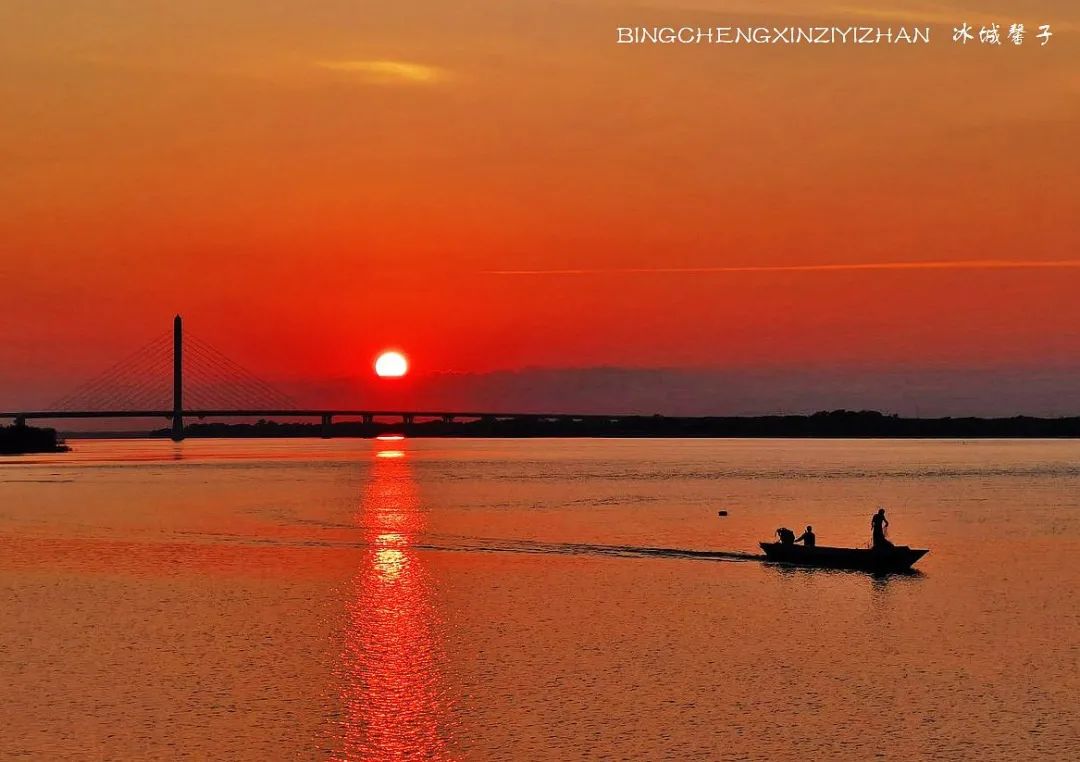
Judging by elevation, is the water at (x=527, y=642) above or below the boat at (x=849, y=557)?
below

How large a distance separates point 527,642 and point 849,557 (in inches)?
774

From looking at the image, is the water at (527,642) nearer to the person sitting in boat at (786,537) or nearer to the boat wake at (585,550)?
the boat wake at (585,550)

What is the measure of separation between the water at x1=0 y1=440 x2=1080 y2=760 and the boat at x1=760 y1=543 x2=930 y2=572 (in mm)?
751

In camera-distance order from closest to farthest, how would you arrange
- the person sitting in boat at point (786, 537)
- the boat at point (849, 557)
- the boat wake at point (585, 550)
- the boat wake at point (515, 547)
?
the boat at point (849, 557) → the person sitting in boat at point (786, 537) → the boat wake at point (585, 550) → the boat wake at point (515, 547)

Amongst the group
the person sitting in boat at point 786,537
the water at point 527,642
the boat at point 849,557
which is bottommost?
the water at point 527,642

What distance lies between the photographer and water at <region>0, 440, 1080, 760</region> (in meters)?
24.5

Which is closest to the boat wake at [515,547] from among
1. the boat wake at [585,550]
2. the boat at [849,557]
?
the boat wake at [585,550]

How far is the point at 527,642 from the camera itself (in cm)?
3434

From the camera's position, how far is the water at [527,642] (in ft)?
80.5

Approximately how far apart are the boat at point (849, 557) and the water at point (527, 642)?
75cm

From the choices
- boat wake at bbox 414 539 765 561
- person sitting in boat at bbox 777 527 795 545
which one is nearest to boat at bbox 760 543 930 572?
person sitting in boat at bbox 777 527 795 545

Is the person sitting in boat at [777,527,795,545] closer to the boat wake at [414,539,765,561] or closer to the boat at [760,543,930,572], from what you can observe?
the boat at [760,543,930,572]

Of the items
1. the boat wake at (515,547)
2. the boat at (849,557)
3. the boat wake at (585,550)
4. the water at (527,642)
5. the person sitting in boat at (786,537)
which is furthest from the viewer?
the boat wake at (515,547)

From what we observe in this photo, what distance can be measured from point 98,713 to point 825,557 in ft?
102
